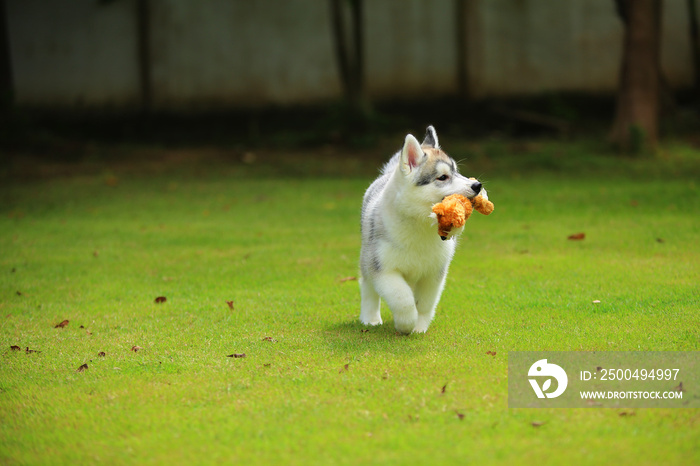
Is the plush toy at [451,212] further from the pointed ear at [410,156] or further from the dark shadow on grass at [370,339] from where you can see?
the dark shadow on grass at [370,339]

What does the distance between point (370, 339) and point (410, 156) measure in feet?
4.63

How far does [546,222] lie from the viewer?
11.2m

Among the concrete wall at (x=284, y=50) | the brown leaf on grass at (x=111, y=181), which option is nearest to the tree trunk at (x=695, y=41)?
the concrete wall at (x=284, y=50)

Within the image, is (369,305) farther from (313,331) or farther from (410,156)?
(410,156)

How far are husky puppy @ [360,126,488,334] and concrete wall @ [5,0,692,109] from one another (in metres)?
13.9

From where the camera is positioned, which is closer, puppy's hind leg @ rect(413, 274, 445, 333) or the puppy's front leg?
the puppy's front leg

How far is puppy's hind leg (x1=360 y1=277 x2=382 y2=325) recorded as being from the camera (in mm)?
6344

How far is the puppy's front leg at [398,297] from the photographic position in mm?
5723

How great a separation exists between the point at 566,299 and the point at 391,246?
2.05 meters

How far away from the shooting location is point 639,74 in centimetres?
1505

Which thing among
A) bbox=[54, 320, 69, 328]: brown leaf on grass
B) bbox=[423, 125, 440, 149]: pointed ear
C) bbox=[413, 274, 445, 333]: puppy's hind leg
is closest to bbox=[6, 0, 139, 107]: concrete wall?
bbox=[54, 320, 69, 328]: brown leaf on grass

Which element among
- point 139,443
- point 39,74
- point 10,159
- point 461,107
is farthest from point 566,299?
point 39,74

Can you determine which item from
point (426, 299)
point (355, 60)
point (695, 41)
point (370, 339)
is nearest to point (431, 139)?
point (426, 299)

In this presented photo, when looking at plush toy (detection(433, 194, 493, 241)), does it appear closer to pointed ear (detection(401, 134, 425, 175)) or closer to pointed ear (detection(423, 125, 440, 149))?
pointed ear (detection(401, 134, 425, 175))
